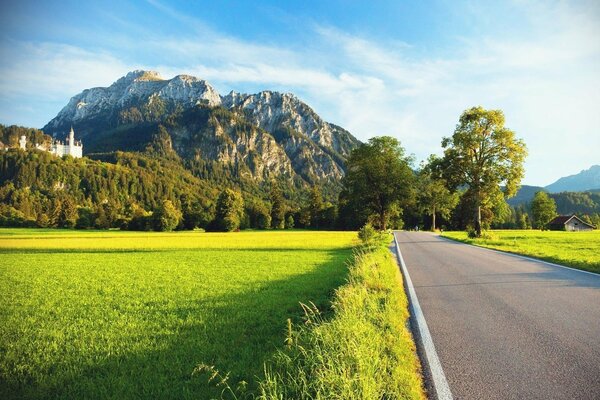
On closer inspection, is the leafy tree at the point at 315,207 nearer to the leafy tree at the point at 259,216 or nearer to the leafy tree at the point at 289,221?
the leafy tree at the point at 289,221

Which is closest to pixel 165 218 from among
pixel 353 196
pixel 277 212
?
pixel 277 212

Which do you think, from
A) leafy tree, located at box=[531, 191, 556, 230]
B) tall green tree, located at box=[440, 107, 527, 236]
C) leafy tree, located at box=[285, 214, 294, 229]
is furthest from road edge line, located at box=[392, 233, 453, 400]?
leafy tree, located at box=[531, 191, 556, 230]

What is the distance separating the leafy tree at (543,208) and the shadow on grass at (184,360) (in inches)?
4430

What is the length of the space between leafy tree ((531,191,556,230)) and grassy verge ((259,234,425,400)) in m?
113

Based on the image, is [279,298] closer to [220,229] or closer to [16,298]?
[16,298]

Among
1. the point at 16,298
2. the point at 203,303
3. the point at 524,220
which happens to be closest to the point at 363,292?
the point at 203,303

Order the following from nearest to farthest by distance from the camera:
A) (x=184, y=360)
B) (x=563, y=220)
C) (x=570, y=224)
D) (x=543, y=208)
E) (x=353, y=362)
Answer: (x=353, y=362) → (x=184, y=360) → (x=543, y=208) → (x=570, y=224) → (x=563, y=220)

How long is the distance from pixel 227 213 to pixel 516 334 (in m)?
97.8

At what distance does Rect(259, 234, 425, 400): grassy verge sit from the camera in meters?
3.97

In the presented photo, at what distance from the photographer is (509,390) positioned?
Answer: 423cm

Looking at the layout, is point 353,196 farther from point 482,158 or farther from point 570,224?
point 570,224

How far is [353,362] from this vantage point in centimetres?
452

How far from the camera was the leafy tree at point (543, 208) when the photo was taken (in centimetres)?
9881

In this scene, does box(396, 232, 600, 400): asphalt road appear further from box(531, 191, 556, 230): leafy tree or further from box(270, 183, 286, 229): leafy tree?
box(270, 183, 286, 229): leafy tree
